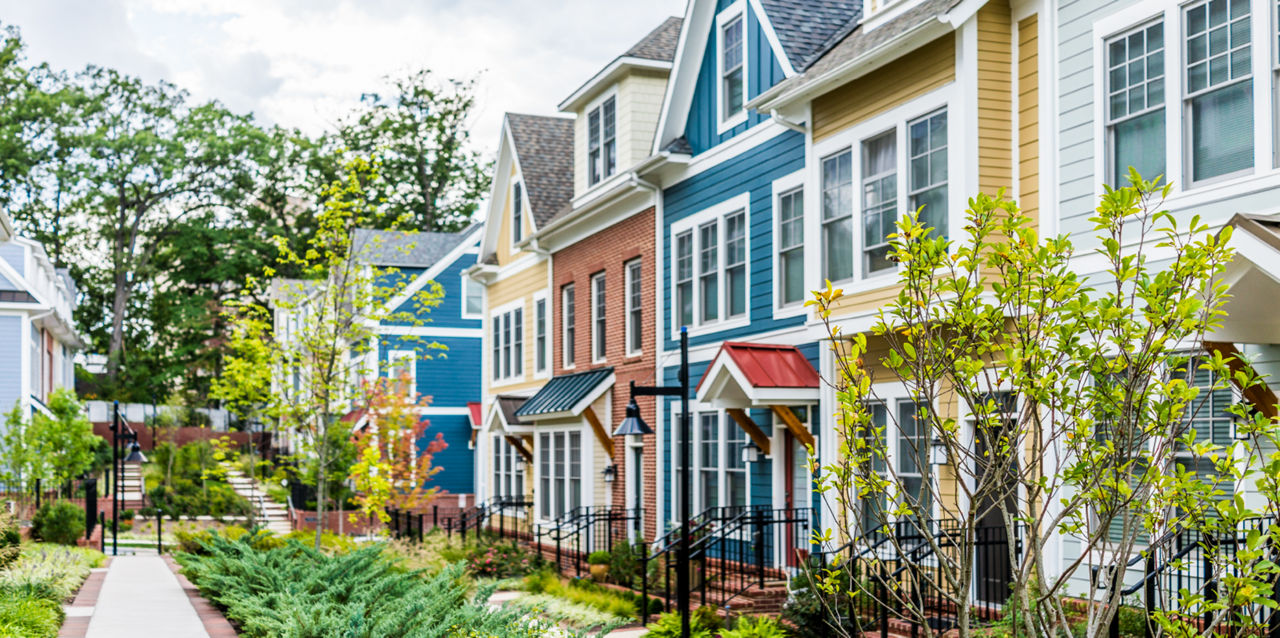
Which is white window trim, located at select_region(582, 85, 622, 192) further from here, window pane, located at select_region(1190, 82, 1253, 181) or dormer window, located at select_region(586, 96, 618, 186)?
window pane, located at select_region(1190, 82, 1253, 181)

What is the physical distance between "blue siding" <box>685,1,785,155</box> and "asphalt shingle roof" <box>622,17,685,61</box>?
2.46 metres

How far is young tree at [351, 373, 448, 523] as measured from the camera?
65.4 feet

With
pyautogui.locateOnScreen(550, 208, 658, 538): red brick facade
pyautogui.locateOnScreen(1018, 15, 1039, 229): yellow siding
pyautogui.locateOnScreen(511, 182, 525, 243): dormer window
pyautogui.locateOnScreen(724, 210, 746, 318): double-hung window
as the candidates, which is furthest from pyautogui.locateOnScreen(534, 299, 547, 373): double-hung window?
pyautogui.locateOnScreen(1018, 15, 1039, 229): yellow siding

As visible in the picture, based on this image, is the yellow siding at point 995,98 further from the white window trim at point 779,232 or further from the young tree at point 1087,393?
the young tree at point 1087,393

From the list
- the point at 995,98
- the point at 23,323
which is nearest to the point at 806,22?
the point at 995,98

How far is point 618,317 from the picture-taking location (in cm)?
2366

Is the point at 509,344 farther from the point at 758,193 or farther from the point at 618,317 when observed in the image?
the point at 758,193

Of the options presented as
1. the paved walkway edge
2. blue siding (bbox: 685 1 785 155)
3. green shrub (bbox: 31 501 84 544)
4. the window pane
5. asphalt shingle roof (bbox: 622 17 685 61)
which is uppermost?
asphalt shingle roof (bbox: 622 17 685 61)

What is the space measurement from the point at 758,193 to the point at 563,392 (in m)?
8.04

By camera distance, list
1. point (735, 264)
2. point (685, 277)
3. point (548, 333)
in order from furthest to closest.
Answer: point (548, 333), point (685, 277), point (735, 264)

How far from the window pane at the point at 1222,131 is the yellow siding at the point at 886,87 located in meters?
3.16

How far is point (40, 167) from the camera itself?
54.3 meters

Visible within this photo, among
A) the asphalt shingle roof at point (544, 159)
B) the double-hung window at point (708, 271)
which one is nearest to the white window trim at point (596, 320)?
the asphalt shingle roof at point (544, 159)

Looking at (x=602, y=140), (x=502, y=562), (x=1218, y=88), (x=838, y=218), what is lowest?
(x=502, y=562)
